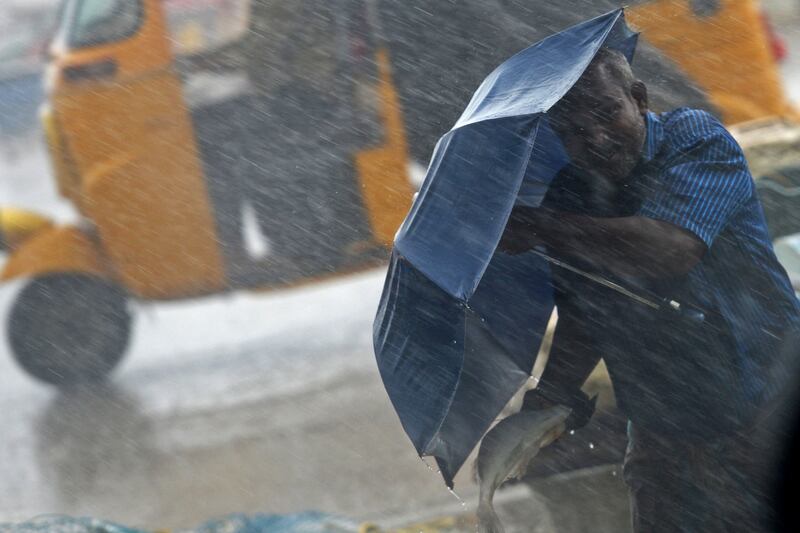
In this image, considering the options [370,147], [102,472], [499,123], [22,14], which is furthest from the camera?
[22,14]

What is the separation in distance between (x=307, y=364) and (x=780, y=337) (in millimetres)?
4177

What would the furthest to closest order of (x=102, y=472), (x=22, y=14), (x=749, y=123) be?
(x=22, y=14)
(x=749, y=123)
(x=102, y=472)

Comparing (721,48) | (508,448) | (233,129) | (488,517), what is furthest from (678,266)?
(233,129)

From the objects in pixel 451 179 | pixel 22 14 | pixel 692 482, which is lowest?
pixel 22 14

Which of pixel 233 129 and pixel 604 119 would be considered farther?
pixel 233 129

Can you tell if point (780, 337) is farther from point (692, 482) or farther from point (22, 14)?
point (22, 14)

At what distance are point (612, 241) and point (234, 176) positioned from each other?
4.19 m

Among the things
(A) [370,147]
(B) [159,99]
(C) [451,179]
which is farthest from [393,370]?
(B) [159,99]

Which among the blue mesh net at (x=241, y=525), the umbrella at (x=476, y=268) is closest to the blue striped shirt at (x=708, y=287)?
the umbrella at (x=476, y=268)

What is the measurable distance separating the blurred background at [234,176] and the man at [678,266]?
2.96 meters

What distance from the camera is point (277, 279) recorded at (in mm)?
6098

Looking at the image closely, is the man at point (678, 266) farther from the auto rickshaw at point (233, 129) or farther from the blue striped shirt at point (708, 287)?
the auto rickshaw at point (233, 129)

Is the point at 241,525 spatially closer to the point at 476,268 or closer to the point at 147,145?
the point at 476,268

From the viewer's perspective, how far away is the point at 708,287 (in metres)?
2.09
